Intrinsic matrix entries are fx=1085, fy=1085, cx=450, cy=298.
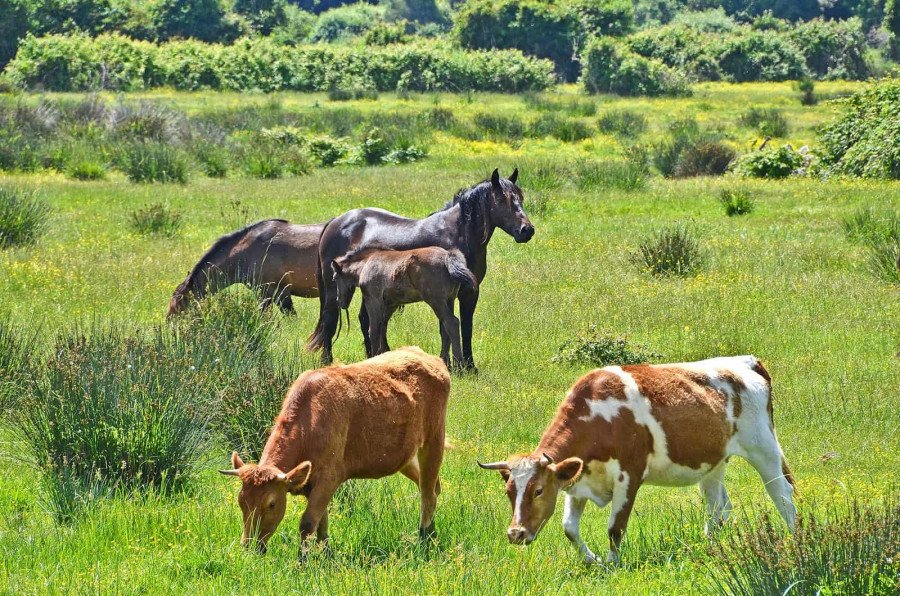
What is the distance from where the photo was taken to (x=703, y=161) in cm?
2834

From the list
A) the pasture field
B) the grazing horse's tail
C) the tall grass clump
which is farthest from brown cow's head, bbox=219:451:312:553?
the grazing horse's tail

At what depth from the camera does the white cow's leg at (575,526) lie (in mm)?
5883

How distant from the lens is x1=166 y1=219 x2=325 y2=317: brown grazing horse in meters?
13.0

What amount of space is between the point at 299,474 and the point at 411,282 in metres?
5.63

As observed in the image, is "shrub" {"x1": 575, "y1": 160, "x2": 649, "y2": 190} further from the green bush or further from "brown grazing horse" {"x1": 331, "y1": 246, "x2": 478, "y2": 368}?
"brown grazing horse" {"x1": 331, "y1": 246, "x2": 478, "y2": 368}

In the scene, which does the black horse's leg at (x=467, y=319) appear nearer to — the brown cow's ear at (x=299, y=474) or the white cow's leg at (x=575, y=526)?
the white cow's leg at (x=575, y=526)

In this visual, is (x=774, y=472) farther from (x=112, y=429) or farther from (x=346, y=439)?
(x=112, y=429)

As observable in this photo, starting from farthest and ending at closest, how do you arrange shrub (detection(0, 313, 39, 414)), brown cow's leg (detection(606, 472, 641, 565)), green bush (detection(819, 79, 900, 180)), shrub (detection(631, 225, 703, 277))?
green bush (detection(819, 79, 900, 180)) < shrub (detection(631, 225, 703, 277)) < shrub (detection(0, 313, 39, 414)) < brown cow's leg (detection(606, 472, 641, 565))

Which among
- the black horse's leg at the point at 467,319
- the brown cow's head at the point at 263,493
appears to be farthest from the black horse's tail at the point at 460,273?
the brown cow's head at the point at 263,493

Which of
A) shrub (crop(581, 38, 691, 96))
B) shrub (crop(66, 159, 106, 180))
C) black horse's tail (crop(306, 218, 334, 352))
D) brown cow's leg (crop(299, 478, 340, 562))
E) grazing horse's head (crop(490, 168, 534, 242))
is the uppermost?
shrub (crop(581, 38, 691, 96))

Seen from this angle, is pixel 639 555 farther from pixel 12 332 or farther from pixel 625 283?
pixel 625 283

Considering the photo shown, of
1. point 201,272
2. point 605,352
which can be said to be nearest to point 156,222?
point 201,272

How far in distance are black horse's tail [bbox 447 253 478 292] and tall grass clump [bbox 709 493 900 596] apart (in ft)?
20.1

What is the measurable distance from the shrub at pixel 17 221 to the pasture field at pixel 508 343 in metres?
0.33
